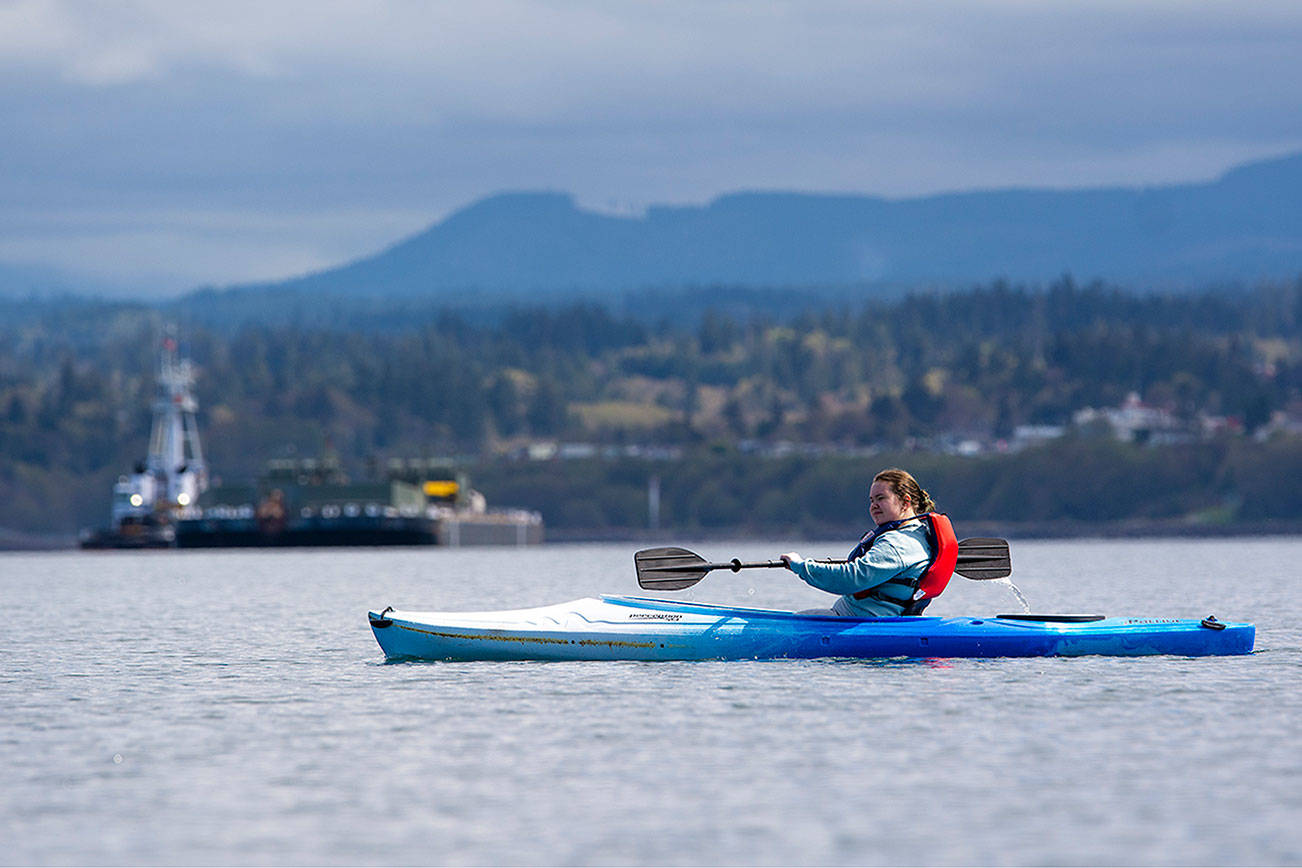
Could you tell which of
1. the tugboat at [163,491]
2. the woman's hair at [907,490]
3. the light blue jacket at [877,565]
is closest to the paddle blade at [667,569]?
the light blue jacket at [877,565]

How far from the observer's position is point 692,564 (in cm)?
2858

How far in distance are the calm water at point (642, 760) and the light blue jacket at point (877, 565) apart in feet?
4.36

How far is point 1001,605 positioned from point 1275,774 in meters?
35.3

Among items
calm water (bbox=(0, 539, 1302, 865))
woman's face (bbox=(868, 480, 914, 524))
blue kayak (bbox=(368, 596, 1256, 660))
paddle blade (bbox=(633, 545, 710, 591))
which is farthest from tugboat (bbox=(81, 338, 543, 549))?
woman's face (bbox=(868, 480, 914, 524))

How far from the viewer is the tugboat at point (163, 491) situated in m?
152

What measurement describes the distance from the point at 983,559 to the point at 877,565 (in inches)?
155

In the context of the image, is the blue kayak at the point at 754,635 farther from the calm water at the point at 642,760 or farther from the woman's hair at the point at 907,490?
A: the woman's hair at the point at 907,490

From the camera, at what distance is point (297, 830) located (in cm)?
1512

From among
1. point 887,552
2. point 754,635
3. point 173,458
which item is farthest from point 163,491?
point 887,552

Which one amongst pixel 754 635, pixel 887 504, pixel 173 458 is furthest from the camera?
pixel 173 458

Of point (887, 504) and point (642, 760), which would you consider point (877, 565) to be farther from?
point (642, 760)

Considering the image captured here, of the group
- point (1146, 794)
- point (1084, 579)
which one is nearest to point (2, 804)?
point (1146, 794)

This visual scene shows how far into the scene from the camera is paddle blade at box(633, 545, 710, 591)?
2819cm

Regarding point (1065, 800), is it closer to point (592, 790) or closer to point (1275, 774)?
point (1275, 774)
